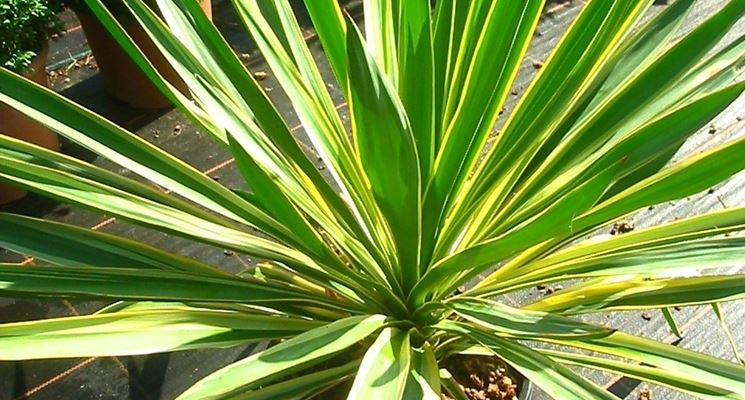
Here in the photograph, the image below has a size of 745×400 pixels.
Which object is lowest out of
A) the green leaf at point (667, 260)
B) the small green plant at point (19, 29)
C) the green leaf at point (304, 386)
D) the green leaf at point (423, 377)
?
the green leaf at point (304, 386)

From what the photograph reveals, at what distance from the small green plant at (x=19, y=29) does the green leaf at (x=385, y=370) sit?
1.21 meters

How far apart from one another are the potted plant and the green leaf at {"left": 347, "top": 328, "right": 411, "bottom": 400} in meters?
1.22

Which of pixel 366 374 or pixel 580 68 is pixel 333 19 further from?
pixel 366 374

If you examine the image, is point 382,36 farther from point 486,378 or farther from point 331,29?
point 486,378

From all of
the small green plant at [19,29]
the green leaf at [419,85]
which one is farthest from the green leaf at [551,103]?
the small green plant at [19,29]

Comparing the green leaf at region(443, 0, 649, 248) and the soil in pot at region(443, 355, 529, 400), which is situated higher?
the green leaf at region(443, 0, 649, 248)

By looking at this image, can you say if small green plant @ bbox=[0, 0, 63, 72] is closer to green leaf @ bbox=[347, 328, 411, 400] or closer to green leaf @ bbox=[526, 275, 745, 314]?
green leaf @ bbox=[347, 328, 411, 400]

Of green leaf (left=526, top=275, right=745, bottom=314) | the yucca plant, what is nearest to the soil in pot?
the yucca plant

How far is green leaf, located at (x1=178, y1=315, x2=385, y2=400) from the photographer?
0.85 meters

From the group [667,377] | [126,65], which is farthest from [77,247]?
Result: [126,65]

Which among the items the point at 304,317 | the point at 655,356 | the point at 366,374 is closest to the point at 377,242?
the point at 304,317

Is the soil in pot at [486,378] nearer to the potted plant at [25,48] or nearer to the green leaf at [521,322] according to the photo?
the green leaf at [521,322]

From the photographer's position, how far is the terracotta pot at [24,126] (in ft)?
6.49

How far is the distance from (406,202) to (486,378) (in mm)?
448
